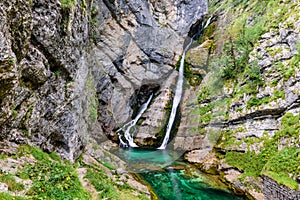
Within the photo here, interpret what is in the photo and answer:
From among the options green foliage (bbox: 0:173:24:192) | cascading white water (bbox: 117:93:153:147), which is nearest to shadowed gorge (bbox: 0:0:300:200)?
green foliage (bbox: 0:173:24:192)

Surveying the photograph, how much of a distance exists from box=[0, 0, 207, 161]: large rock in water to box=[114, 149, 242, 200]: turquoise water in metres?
5.31

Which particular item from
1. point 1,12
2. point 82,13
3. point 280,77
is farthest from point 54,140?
point 280,77

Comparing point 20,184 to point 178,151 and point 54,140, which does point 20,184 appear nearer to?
point 54,140

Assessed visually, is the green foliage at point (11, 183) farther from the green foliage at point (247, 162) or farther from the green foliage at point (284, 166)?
the green foliage at point (247, 162)

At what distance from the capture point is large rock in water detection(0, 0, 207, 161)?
8273 mm

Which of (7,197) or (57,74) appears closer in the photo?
(7,197)

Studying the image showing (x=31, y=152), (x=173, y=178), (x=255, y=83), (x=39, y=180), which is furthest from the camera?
(x=255, y=83)

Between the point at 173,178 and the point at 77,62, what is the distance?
35.3ft

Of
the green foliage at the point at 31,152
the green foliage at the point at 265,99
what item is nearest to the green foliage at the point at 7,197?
the green foliage at the point at 31,152

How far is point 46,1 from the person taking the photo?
1032 centimetres

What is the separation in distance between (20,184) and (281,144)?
15044mm

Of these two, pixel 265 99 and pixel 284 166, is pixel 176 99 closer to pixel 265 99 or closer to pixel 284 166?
pixel 265 99

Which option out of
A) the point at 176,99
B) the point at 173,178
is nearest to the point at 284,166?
the point at 173,178

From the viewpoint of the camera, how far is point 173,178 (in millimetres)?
16188
